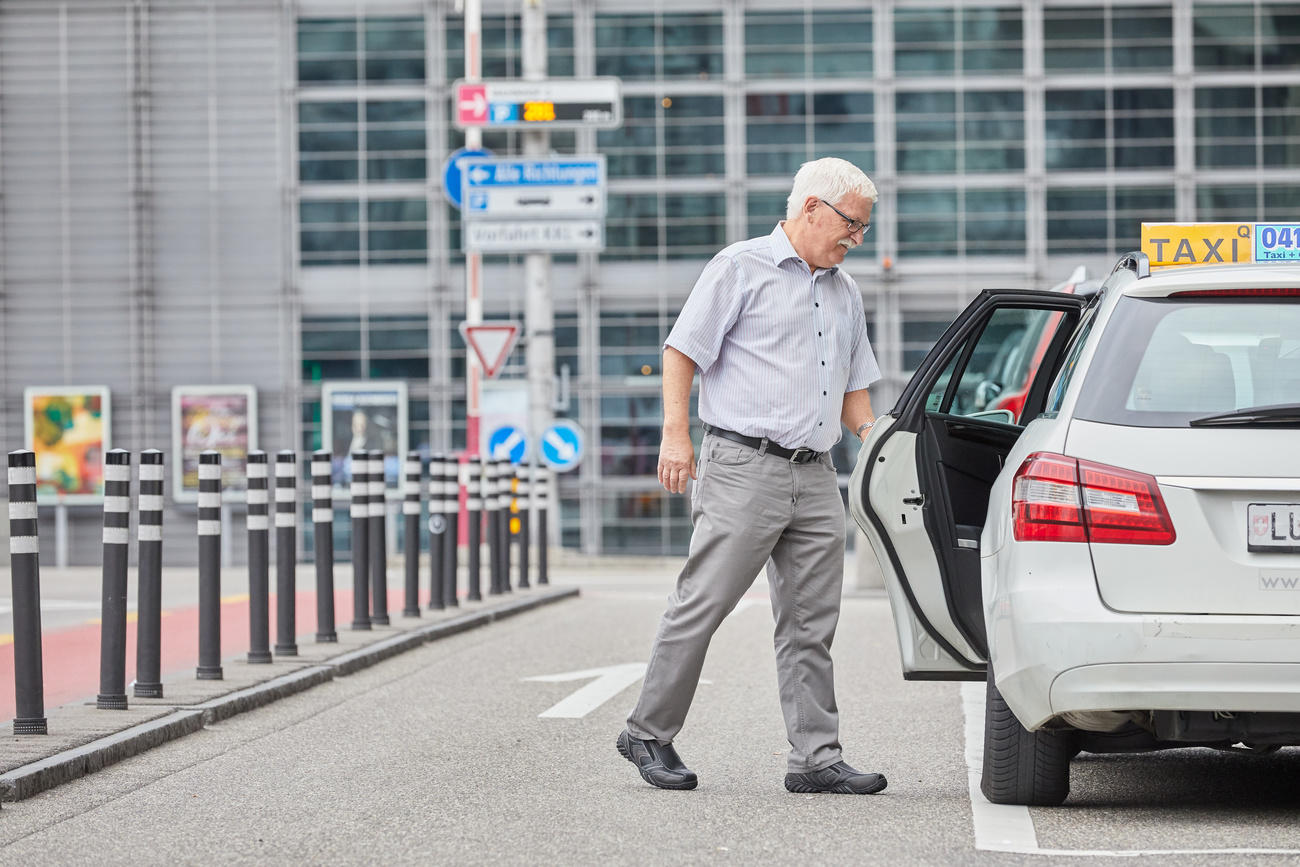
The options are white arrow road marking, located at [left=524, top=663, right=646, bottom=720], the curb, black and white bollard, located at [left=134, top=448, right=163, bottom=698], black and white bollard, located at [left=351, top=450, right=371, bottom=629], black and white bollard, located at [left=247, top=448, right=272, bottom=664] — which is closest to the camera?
the curb

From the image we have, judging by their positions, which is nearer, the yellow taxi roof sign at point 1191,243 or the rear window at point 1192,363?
the rear window at point 1192,363

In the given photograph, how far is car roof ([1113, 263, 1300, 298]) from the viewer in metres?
5.40

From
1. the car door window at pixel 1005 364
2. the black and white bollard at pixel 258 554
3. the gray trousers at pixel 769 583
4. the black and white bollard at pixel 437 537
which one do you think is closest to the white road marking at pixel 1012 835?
the gray trousers at pixel 769 583

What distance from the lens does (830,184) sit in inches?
247

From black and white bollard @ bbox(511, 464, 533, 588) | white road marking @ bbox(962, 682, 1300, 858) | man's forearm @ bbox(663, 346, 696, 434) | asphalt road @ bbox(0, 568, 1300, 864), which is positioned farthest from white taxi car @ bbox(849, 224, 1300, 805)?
black and white bollard @ bbox(511, 464, 533, 588)

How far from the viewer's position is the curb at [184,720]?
21.1 ft

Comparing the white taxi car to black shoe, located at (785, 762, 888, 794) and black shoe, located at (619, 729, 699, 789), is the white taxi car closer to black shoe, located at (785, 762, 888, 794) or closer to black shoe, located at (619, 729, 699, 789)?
black shoe, located at (785, 762, 888, 794)

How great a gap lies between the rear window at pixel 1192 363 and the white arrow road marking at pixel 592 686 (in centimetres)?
371

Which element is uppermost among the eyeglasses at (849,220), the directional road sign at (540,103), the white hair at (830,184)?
the directional road sign at (540,103)

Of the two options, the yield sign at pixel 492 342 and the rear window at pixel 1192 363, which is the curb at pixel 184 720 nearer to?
the rear window at pixel 1192 363

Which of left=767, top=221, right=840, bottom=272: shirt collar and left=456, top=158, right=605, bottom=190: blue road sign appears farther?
left=456, top=158, right=605, bottom=190: blue road sign

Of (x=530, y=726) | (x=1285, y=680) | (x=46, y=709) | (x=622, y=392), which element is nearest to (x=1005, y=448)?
(x=1285, y=680)

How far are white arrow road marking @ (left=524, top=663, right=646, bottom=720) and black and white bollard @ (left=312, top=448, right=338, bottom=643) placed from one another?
1723 millimetres

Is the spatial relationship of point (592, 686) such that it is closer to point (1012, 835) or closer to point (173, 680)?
point (173, 680)
